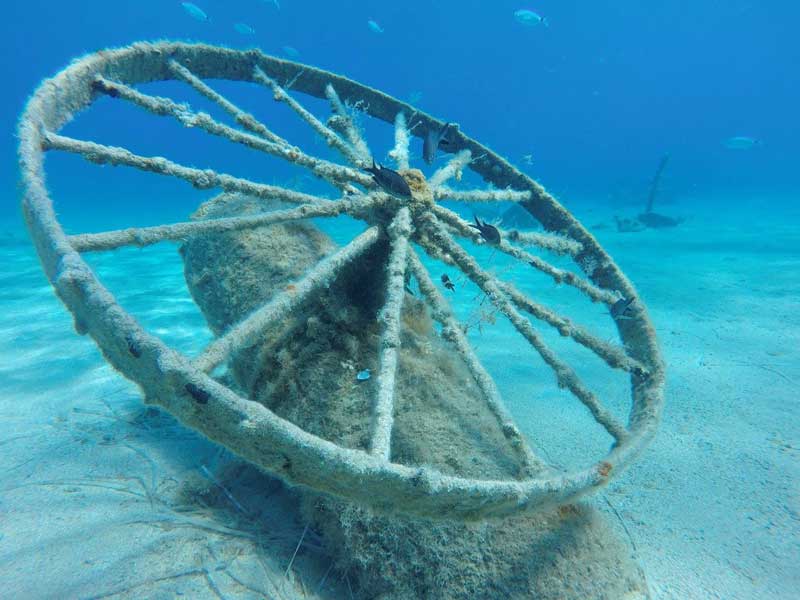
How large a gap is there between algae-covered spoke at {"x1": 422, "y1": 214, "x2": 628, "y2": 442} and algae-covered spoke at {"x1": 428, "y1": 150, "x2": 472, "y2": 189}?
2.20 ft

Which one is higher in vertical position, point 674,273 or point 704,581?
point 674,273

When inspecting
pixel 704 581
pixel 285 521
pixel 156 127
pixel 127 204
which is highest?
pixel 156 127

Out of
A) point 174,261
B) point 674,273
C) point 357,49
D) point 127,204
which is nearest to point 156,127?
point 357,49

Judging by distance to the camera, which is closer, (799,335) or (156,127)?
(799,335)

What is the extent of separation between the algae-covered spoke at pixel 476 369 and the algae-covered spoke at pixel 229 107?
1.66 meters

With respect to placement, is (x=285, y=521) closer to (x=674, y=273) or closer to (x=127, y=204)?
(x=674, y=273)

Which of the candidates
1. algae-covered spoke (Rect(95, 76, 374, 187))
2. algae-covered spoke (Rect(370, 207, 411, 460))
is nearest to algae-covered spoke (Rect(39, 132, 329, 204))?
algae-covered spoke (Rect(95, 76, 374, 187))

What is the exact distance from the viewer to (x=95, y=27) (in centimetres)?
7950

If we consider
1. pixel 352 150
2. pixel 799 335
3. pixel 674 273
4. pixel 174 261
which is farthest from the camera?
pixel 174 261

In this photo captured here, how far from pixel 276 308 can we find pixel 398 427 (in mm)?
889

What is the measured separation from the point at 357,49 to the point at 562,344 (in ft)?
313

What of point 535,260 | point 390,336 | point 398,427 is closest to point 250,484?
point 398,427

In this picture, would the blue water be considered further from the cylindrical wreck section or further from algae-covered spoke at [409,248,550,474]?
algae-covered spoke at [409,248,550,474]

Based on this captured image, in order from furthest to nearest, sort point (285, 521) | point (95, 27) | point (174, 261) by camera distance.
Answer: point (95, 27), point (174, 261), point (285, 521)
